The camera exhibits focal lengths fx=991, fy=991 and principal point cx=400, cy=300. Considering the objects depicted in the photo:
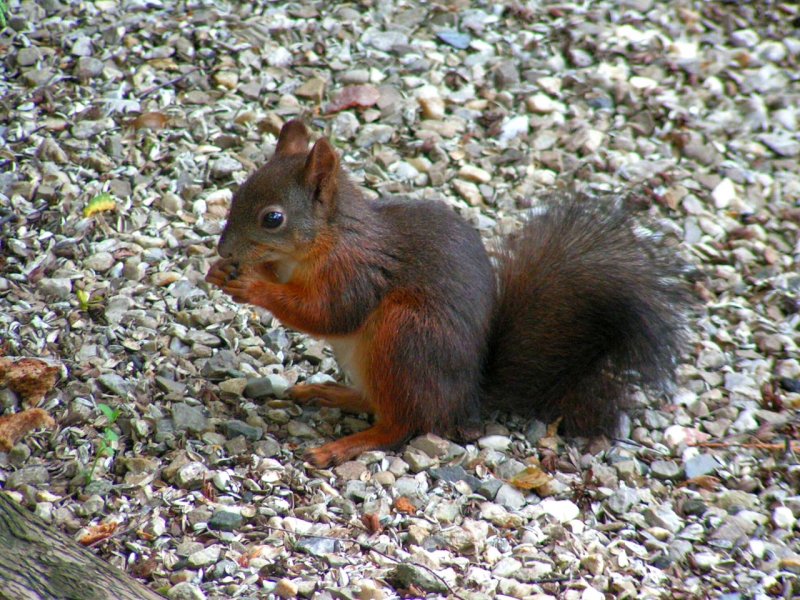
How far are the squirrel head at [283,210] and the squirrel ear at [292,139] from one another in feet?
0.63

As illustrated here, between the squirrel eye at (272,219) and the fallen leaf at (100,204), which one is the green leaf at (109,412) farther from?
the fallen leaf at (100,204)

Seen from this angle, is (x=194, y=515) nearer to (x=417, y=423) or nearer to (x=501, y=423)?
(x=417, y=423)

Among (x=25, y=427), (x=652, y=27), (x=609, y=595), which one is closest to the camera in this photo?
(x=609, y=595)

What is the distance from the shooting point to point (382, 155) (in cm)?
480

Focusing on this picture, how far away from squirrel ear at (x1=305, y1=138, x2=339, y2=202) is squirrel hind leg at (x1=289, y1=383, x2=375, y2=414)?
2.50ft

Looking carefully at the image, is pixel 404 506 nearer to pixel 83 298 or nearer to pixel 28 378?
pixel 28 378

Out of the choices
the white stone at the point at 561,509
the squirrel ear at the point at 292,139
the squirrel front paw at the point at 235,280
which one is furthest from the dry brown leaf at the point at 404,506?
the squirrel ear at the point at 292,139

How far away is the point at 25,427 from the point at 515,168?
266 centimetres

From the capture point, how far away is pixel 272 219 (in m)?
3.48

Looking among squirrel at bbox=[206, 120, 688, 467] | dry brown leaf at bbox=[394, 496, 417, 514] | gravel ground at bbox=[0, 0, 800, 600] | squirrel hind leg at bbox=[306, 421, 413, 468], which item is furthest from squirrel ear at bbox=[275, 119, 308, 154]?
dry brown leaf at bbox=[394, 496, 417, 514]

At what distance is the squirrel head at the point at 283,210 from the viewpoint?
11.5ft

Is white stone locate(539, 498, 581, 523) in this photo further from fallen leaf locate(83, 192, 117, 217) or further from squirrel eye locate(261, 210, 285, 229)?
fallen leaf locate(83, 192, 117, 217)

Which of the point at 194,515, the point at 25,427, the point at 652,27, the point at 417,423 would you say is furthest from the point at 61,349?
the point at 652,27

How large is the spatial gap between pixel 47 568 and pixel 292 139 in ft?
6.30
